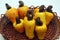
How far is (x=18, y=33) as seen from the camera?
32.4 inches

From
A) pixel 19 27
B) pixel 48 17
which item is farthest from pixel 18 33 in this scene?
pixel 48 17

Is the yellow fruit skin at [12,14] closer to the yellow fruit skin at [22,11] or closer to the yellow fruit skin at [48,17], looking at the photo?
the yellow fruit skin at [22,11]

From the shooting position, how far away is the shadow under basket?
80 cm

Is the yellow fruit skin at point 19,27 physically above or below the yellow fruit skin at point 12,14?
below

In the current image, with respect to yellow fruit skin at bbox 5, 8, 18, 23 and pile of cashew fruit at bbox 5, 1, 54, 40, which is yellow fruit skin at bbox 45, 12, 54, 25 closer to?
pile of cashew fruit at bbox 5, 1, 54, 40

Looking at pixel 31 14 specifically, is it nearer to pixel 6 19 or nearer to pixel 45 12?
pixel 45 12

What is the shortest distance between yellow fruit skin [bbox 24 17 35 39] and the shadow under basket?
3 centimetres

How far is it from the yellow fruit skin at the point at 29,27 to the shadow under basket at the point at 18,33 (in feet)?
0.10

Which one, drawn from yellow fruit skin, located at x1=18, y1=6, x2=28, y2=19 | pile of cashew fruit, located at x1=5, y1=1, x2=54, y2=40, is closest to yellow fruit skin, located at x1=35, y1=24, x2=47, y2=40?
pile of cashew fruit, located at x1=5, y1=1, x2=54, y2=40

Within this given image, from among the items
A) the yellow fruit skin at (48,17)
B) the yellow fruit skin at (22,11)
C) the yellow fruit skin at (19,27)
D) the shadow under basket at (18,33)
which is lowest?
the shadow under basket at (18,33)

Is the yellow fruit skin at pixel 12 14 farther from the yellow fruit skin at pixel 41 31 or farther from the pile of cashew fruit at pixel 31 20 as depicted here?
the yellow fruit skin at pixel 41 31

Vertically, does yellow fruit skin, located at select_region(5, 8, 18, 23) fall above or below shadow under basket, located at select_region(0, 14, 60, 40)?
above

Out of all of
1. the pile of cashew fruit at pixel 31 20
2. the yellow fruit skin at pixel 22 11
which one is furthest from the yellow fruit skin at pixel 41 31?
the yellow fruit skin at pixel 22 11

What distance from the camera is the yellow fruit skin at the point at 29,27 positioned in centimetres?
74
